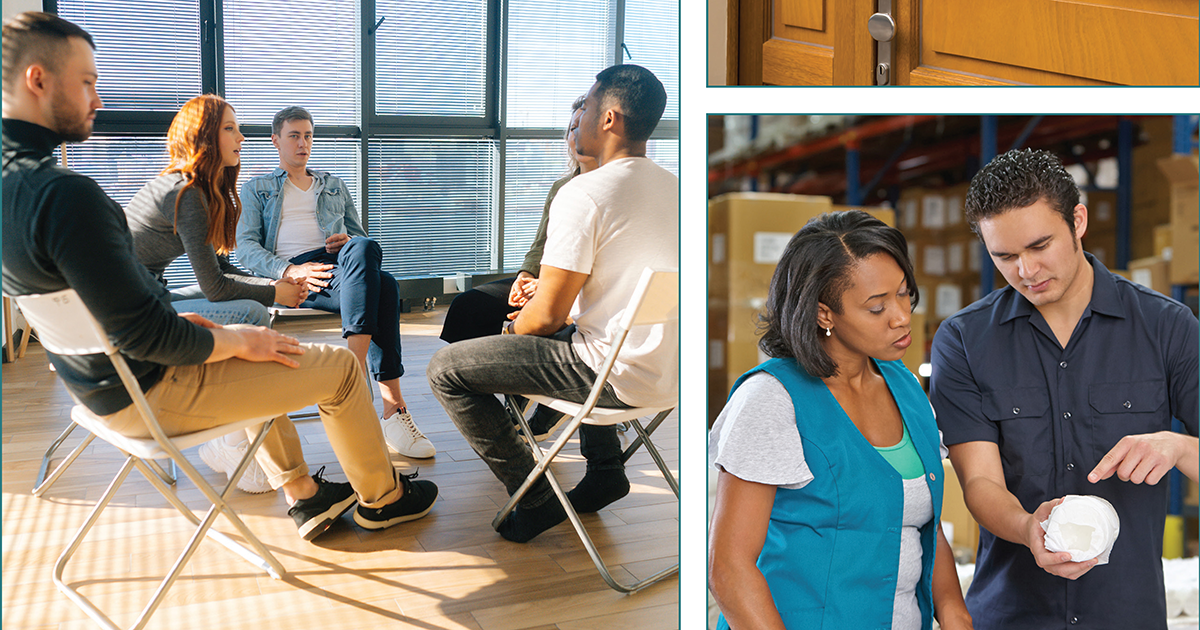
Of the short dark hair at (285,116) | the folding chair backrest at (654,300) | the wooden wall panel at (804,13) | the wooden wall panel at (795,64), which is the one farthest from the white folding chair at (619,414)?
the short dark hair at (285,116)

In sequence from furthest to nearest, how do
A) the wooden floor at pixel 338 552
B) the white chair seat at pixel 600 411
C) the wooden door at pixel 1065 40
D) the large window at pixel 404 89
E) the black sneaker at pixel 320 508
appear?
the white chair seat at pixel 600 411
the black sneaker at pixel 320 508
the wooden floor at pixel 338 552
the large window at pixel 404 89
the wooden door at pixel 1065 40

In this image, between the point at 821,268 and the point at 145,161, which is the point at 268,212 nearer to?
the point at 145,161

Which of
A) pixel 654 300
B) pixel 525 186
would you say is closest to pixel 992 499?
pixel 654 300

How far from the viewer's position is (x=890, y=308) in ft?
5.16

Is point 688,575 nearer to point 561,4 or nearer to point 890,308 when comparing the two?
point 890,308

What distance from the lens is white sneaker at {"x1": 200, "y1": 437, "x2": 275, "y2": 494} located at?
1746 millimetres

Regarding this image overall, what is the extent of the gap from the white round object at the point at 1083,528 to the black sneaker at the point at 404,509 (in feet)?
4.11

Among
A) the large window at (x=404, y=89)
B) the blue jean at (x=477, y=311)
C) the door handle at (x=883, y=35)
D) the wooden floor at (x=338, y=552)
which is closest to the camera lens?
the door handle at (x=883, y=35)

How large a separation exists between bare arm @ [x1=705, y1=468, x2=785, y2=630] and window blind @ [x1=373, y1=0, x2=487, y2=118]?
3.08 feet

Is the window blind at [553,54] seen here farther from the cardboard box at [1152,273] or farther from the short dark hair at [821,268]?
the cardboard box at [1152,273]

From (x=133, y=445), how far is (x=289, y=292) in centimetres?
42

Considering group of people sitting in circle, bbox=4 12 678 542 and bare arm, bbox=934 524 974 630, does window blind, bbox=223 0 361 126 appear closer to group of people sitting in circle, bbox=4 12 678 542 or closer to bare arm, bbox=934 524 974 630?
group of people sitting in circle, bbox=4 12 678 542

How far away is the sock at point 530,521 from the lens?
1.97 m

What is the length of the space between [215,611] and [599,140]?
1.28m
